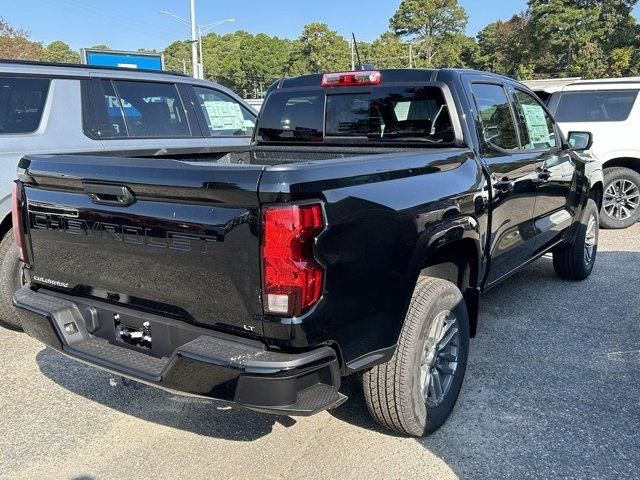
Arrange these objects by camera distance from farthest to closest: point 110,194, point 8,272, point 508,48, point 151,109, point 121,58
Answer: point 508,48, point 121,58, point 151,109, point 8,272, point 110,194

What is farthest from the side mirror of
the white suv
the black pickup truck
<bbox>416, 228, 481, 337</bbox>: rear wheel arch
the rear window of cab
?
the white suv

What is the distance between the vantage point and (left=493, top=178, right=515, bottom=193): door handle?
346cm

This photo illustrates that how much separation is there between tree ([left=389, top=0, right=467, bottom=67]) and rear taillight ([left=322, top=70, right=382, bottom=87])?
225 feet

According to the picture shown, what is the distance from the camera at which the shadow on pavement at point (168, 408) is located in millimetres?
3020

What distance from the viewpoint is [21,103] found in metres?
4.46

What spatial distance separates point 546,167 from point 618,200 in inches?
175

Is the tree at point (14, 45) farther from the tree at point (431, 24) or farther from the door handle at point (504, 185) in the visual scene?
the tree at point (431, 24)

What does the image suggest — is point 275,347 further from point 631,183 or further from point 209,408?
point 631,183

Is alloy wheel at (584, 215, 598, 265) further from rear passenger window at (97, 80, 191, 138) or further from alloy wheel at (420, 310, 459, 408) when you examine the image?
rear passenger window at (97, 80, 191, 138)

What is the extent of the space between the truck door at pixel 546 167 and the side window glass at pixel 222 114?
9.26ft

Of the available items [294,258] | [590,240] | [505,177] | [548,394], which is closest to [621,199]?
[590,240]

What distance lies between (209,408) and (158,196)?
4.99 ft

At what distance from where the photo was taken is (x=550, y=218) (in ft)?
14.8

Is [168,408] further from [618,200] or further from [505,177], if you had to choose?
[618,200]
